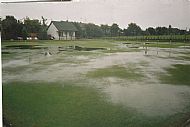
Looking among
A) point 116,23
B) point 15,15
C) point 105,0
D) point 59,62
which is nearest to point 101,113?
point 59,62

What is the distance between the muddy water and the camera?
85.8 inches

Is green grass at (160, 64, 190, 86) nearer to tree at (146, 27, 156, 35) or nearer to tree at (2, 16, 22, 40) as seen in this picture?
tree at (146, 27, 156, 35)

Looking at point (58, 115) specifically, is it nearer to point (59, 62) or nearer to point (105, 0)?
point (59, 62)

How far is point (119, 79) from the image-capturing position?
2275 mm

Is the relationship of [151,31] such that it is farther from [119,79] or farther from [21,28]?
[21,28]

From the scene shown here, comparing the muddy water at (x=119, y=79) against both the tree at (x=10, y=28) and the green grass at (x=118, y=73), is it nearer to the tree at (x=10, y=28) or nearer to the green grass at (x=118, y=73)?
the green grass at (x=118, y=73)

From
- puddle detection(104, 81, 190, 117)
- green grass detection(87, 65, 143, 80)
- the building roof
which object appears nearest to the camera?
puddle detection(104, 81, 190, 117)

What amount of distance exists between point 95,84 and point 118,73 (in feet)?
0.67

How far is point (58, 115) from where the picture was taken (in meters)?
2.32

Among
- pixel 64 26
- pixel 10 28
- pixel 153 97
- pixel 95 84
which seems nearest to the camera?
pixel 153 97

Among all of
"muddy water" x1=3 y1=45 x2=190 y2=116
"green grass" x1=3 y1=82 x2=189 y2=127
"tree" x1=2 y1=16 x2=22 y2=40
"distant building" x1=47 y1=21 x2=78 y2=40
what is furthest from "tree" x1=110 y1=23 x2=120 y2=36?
"tree" x1=2 y1=16 x2=22 y2=40

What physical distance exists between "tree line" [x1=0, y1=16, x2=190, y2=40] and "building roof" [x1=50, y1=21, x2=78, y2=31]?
4 centimetres

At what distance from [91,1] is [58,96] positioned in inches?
31.9

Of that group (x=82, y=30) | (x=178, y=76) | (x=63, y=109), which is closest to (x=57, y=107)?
(x=63, y=109)
